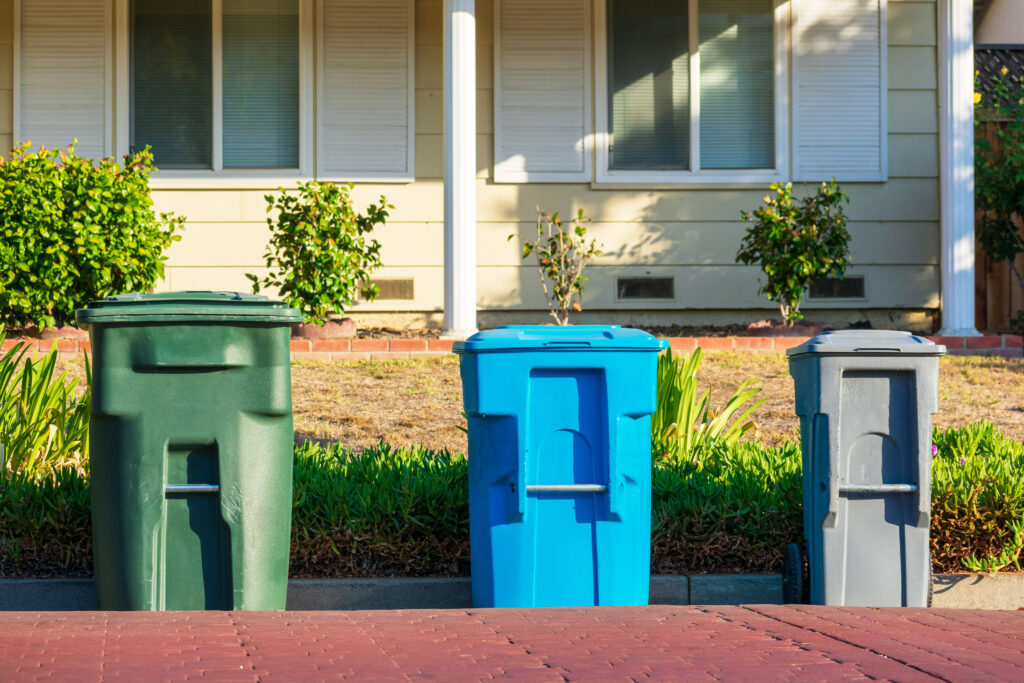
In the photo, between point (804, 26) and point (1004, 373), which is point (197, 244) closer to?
point (804, 26)

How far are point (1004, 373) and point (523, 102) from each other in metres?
5.06

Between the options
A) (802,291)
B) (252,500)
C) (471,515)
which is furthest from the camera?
(802,291)

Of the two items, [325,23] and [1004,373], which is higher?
[325,23]

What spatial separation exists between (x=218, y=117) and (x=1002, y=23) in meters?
11.0

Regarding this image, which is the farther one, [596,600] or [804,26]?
[804,26]

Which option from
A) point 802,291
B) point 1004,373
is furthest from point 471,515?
point 802,291

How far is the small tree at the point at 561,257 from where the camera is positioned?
10586mm

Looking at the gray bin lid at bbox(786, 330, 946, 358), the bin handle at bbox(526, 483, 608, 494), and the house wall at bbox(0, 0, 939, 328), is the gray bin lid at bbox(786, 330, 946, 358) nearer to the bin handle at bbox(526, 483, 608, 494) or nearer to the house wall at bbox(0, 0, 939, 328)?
the bin handle at bbox(526, 483, 608, 494)

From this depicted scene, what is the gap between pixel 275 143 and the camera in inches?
442

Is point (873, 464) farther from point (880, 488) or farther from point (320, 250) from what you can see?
point (320, 250)

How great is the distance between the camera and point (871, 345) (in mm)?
4434

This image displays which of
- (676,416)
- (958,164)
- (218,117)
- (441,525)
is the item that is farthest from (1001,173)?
(441,525)

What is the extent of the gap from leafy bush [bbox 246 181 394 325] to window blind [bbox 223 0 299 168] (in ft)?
4.48

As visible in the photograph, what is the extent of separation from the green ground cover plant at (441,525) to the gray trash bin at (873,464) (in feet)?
1.82
